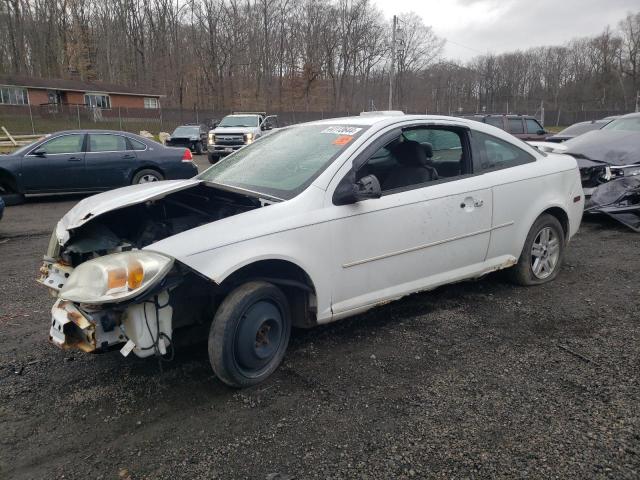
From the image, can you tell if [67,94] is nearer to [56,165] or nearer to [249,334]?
[56,165]

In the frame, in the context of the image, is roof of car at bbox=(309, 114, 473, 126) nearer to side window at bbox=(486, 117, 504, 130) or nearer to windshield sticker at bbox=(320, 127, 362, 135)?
windshield sticker at bbox=(320, 127, 362, 135)

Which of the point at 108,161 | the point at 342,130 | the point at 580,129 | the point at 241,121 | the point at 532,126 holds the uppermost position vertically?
the point at 241,121

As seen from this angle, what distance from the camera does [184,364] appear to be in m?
3.50

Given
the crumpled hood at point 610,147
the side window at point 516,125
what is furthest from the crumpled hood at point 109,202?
the side window at point 516,125

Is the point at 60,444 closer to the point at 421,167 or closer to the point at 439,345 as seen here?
the point at 439,345

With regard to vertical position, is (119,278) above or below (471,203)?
below

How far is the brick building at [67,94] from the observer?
4462cm

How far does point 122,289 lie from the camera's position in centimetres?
274

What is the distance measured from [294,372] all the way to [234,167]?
5.99ft

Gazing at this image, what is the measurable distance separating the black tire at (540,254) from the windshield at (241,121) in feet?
56.6

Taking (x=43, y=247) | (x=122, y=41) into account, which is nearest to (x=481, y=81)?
(x=122, y=41)

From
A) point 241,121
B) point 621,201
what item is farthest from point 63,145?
point 241,121

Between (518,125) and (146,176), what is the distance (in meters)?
12.2

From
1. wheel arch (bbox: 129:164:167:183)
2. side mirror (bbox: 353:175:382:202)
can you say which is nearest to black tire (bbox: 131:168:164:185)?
wheel arch (bbox: 129:164:167:183)
